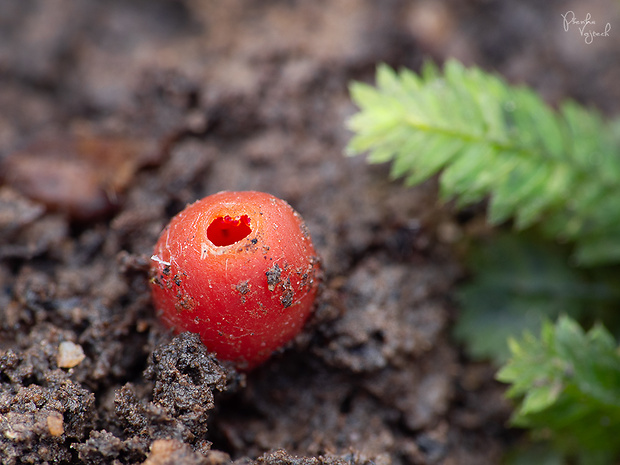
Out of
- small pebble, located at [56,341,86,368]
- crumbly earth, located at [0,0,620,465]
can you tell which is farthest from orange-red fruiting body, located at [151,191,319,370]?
small pebble, located at [56,341,86,368]

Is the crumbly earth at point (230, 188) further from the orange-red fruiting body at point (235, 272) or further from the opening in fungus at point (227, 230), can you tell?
the opening in fungus at point (227, 230)

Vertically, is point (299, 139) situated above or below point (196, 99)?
below

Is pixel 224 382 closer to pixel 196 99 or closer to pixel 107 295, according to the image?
pixel 107 295

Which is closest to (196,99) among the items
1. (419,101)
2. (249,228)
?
(419,101)

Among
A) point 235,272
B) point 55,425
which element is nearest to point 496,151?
point 235,272

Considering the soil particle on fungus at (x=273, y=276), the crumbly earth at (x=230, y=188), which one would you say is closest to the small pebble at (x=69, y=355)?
the crumbly earth at (x=230, y=188)

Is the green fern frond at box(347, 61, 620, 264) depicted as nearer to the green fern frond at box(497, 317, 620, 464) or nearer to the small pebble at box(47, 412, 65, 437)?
the green fern frond at box(497, 317, 620, 464)
